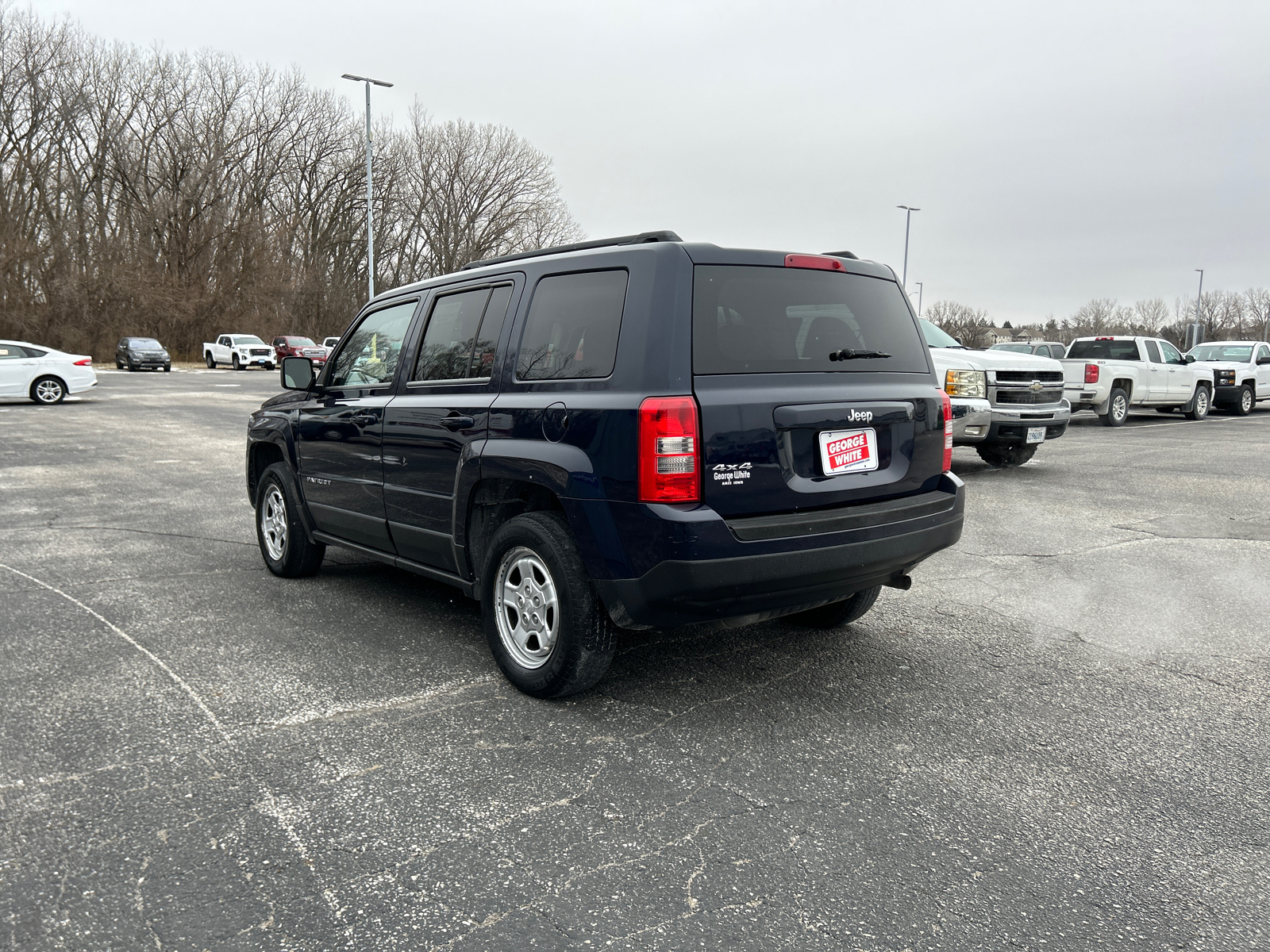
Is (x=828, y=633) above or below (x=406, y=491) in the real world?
below

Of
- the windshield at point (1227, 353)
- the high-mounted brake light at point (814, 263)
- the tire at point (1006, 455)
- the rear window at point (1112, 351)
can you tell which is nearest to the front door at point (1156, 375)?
the rear window at point (1112, 351)

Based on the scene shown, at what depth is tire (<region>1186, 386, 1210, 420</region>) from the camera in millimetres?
21297

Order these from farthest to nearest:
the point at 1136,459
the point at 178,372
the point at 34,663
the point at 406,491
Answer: the point at 178,372 < the point at 1136,459 < the point at 406,491 < the point at 34,663

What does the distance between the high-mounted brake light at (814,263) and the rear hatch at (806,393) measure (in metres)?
0.01

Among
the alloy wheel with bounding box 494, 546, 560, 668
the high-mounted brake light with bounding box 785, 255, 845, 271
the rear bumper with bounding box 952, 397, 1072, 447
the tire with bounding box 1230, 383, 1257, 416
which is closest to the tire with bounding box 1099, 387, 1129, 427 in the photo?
the tire with bounding box 1230, 383, 1257, 416

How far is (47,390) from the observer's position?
22703 mm

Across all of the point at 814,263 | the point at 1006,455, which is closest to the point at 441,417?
the point at 814,263

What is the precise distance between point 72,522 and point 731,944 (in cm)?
753

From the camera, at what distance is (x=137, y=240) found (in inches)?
2002

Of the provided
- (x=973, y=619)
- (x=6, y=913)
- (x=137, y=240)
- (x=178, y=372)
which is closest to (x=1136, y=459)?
(x=973, y=619)

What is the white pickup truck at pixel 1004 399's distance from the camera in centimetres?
1105

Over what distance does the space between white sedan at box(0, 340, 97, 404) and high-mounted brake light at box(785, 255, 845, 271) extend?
74.4 feet

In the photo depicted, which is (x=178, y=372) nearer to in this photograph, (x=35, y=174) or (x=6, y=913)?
(x=35, y=174)

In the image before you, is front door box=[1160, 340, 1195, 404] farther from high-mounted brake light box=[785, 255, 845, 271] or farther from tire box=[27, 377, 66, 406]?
tire box=[27, 377, 66, 406]
